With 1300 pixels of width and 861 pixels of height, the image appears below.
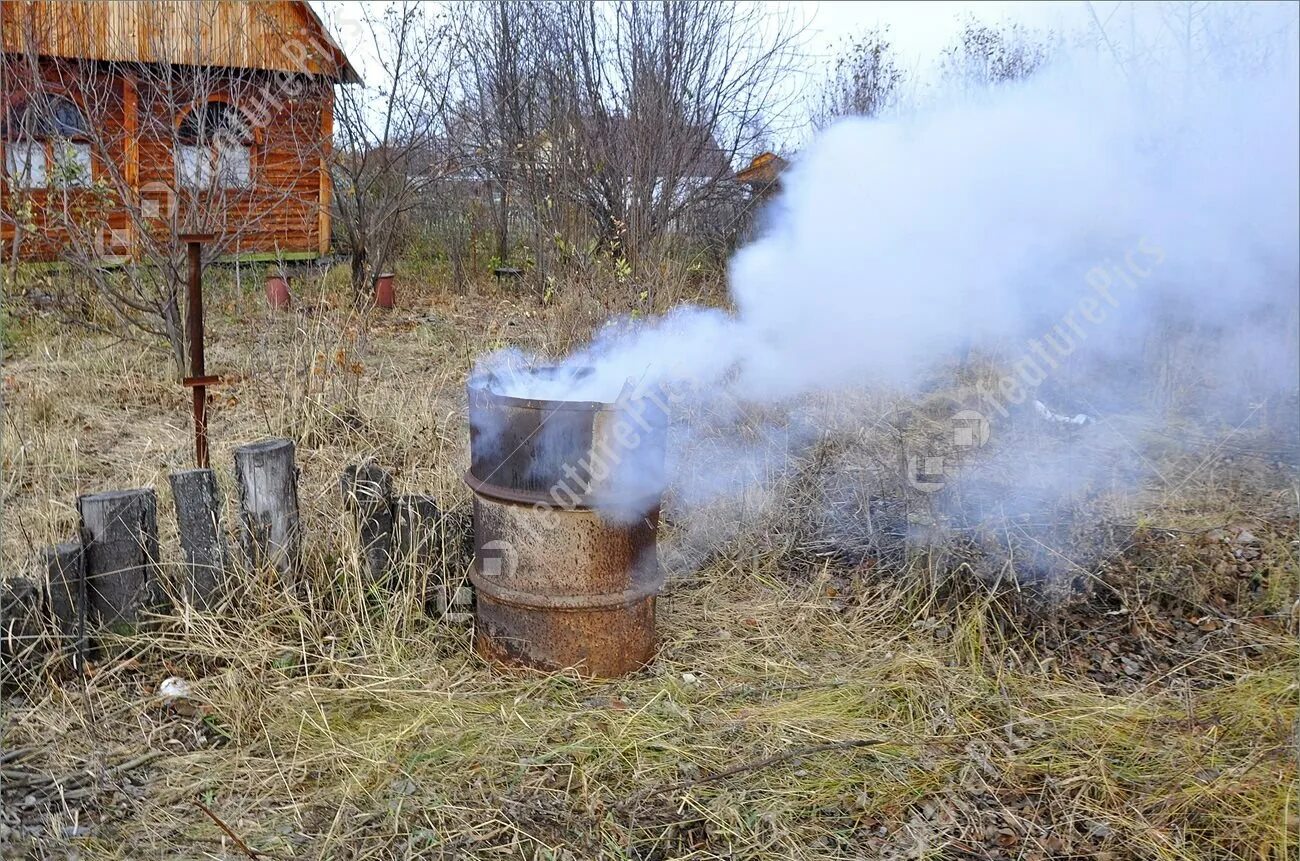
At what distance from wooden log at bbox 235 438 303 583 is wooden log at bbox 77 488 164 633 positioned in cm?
31

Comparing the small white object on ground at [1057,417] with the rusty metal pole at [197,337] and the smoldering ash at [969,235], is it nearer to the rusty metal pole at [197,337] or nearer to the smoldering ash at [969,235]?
the smoldering ash at [969,235]

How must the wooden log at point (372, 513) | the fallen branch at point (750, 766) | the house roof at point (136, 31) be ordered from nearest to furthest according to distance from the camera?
the fallen branch at point (750, 766), the wooden log at point (372, 513), the house roof at point (136, 31)

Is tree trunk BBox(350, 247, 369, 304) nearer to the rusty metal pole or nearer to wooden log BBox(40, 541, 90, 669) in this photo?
the rusty metal pole

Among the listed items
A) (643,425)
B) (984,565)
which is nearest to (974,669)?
(984,565)

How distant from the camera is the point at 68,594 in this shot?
10.5ft

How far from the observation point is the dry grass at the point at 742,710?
2.47 meters

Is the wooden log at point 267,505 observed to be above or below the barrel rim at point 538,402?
below

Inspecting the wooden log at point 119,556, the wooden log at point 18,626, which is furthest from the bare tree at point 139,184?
the wooden log at point 18,626

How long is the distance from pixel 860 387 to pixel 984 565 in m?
2.26

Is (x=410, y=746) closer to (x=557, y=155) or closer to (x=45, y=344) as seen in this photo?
(x=45, y=344)

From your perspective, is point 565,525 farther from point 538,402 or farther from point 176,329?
point 176,329

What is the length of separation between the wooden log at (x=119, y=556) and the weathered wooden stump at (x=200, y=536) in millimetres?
106

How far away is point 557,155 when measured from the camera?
10.6 metres

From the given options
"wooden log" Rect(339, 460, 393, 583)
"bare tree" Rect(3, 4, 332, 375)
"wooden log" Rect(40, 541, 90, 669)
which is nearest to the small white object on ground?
"wooden log" Rect(339, 460, 393, 583)
